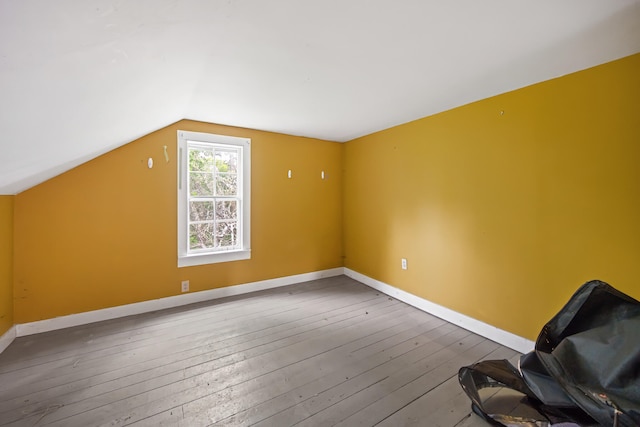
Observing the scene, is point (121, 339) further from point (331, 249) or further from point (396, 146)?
A: point (396, 146)

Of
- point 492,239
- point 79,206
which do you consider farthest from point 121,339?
point 492,239

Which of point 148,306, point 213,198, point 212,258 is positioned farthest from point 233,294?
point 213,198

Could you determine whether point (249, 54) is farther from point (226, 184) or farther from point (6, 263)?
point (6, 263)

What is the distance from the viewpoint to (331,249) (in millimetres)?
4215

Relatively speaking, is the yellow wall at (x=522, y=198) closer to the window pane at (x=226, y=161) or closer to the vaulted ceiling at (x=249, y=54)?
the vaulted ceiling at (x=249, y=54)

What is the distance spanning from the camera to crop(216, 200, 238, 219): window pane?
3357mm

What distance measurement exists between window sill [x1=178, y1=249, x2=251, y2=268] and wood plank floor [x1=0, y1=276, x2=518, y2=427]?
56 centimetres

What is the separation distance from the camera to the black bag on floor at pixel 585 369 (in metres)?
1.02

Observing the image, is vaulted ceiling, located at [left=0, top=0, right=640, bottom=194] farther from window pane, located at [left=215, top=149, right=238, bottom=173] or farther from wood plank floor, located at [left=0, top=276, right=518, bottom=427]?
wood plank floor, located at [left=0, top=276, right=518, bottom=427]

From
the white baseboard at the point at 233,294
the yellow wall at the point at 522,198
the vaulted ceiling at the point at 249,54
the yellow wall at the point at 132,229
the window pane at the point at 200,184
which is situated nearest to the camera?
the vaulted ceiling at the point at 249,54

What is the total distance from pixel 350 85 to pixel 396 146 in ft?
4.70

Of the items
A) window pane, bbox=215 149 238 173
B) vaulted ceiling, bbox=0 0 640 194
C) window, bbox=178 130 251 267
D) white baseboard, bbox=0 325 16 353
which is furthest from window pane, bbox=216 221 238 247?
white baseboard, bbox=0 325 16 353

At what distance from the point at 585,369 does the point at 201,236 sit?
3.46m

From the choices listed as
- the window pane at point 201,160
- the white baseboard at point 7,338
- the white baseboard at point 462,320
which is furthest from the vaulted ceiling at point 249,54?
the white baseboard at point 462,320
